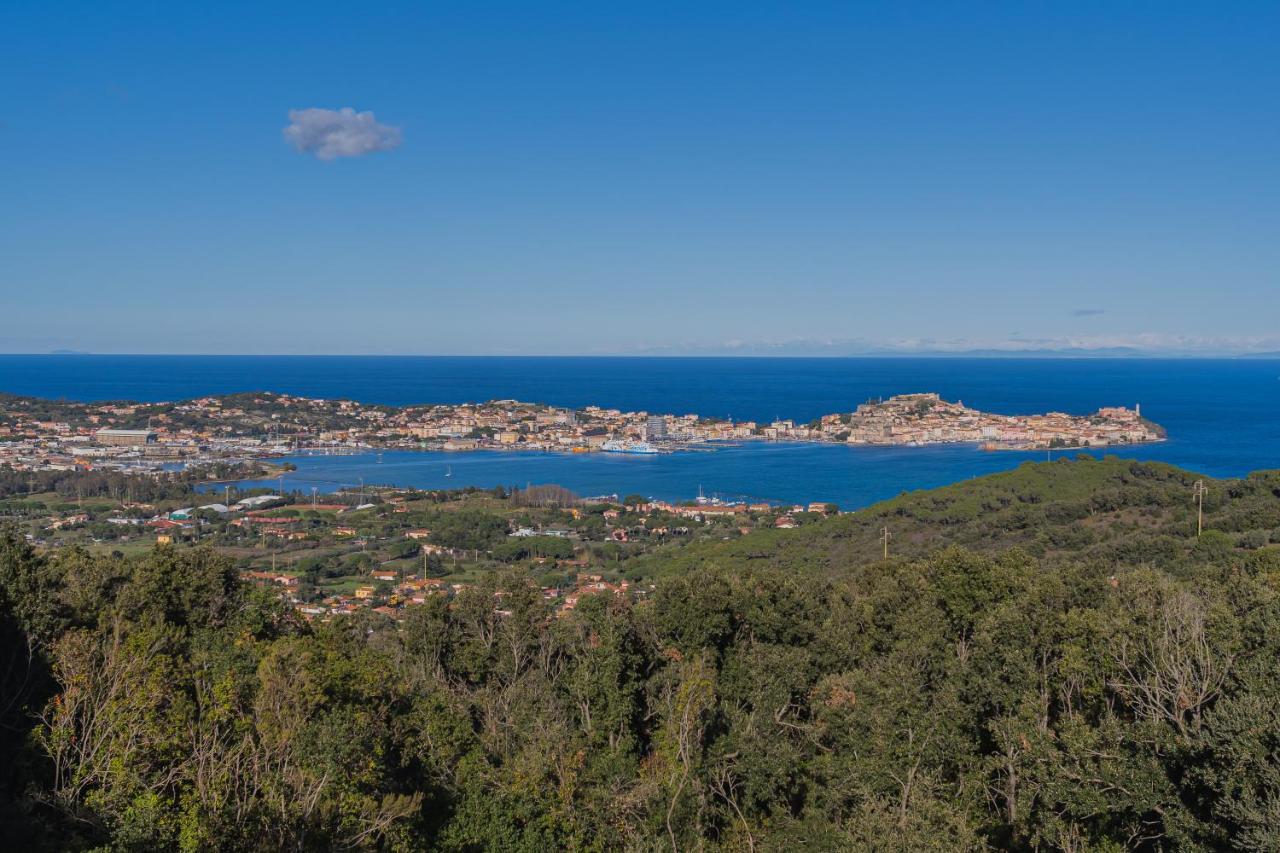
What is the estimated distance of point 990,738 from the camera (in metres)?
9.73

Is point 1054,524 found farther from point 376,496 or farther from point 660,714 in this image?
point 376,496

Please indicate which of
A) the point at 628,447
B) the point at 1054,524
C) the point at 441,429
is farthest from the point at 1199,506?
the point at 441,429

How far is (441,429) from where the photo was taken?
6975cm

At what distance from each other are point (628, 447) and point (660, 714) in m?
54.6

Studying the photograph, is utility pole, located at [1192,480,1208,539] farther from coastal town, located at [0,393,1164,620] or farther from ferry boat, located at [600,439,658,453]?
ferry boat, located at [600,439,658,453]

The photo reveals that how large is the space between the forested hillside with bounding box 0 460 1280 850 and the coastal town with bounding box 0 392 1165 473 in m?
44.1

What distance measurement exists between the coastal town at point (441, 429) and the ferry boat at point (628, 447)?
9cm

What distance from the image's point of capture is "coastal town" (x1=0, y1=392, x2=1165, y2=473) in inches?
2228

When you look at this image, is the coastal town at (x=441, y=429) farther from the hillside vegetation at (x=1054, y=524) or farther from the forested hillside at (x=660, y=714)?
the forested hillside at (x=660, y=714)

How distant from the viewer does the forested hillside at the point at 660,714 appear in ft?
21.7

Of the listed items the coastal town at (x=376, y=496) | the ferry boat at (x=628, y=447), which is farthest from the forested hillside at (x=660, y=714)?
the ferry boat at (x=628, y=447)

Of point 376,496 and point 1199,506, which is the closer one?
point 1199,506

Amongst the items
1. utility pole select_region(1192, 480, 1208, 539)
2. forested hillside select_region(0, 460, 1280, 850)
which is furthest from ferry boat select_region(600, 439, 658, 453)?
forested hillside select_region(0, 460, 1280, 850)

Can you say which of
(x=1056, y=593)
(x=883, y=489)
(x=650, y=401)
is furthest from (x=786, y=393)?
(x=1056, y=593)
